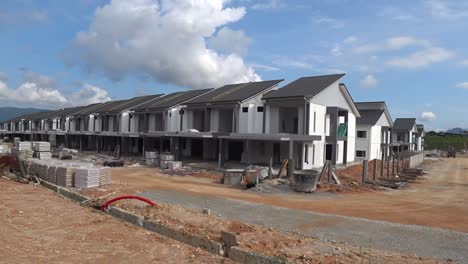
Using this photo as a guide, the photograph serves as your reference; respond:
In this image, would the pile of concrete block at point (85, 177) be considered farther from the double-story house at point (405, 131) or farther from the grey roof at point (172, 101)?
the double-story house at point (405, 131)

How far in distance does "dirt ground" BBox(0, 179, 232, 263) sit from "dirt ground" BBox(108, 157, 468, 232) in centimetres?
548

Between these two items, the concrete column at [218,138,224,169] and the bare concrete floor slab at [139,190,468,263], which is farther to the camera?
the concrete column at [218,138,224,169]

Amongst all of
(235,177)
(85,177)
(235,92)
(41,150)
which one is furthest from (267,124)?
(41,150)

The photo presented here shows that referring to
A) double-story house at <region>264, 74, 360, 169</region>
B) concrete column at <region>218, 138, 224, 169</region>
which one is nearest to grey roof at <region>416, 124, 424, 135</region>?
double-story house at <region>264, 74, 360, 169</region>

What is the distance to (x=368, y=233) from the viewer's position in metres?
9.75

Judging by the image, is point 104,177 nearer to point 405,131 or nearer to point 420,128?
point 405,131

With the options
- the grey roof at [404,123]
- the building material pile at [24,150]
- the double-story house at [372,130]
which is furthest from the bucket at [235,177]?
the grey roof at [404,123]

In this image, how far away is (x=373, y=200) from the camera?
16922mm

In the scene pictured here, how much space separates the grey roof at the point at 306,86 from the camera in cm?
2702

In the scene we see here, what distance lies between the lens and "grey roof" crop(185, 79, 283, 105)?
3019 cm

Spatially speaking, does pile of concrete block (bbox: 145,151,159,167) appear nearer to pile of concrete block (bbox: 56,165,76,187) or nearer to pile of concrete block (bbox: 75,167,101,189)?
pile of concrete block (bbox: 56,165,76,187)

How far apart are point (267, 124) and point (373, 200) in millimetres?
12644

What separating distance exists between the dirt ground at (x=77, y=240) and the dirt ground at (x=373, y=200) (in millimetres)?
5477

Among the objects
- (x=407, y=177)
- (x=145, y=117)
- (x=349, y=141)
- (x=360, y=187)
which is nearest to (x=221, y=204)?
(x=360, y=187)
